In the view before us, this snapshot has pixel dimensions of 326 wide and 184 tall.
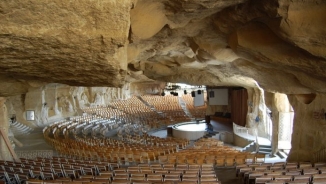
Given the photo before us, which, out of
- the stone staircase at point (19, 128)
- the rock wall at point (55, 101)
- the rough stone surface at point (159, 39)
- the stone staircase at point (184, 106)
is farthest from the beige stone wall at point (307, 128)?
the stone staircase at point (184, 106)

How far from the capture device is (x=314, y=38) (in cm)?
672

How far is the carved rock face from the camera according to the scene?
427 cm

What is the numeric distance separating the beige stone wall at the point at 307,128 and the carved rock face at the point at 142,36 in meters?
0.74

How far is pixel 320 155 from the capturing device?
10.9m

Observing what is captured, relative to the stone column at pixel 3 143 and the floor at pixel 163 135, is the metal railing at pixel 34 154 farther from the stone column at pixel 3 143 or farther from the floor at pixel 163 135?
the stone column at pixel 3 143

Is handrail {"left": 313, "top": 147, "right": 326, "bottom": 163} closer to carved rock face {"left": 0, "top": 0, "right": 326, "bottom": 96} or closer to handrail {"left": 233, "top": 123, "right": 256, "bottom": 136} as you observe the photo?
carved rock face {"left": 0, "top": 0, "right": 326, "bottom": 96}

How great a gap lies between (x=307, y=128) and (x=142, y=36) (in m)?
8.33

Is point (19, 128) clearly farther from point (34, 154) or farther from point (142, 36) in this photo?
point (142, 36)

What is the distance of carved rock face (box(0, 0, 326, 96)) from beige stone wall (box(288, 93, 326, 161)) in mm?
735

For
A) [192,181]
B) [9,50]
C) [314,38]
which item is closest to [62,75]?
[9,50]

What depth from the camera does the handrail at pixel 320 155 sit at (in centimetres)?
1078

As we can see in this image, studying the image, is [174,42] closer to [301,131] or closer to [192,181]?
[192,181]

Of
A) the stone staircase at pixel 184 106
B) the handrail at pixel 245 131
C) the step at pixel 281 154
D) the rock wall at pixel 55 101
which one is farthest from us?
the stone staircase at pixel 184 106

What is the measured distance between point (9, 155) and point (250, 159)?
10927 millimetres
